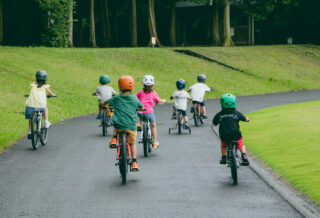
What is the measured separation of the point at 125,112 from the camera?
10.0 m

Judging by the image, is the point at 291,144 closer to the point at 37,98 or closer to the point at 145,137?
the point at 145,137

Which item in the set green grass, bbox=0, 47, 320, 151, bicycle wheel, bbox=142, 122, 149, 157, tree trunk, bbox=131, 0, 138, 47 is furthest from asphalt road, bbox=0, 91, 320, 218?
tree trunk, bbox=131, 0, 138, 47

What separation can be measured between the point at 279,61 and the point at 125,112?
125 feet

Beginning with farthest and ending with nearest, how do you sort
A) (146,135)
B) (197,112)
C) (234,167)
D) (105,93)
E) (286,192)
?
1. (197,112)
2. (105,93)
3. (146,135)
4. (234,167)
5. (286,192)

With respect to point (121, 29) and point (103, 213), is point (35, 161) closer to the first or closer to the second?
point (103, 213)

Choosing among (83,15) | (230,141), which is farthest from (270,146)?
(83,15)

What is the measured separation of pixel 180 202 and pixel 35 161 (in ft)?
15.4

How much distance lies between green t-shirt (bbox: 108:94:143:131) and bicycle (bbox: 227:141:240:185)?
5.55ft

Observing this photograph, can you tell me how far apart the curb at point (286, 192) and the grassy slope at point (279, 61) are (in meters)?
29.1

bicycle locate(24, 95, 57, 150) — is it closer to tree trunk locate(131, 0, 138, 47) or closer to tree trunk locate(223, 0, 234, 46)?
tree trunk locate(131, 0, 138, 47)

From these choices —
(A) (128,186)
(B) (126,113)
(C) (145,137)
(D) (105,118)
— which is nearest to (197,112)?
(D) (105,118)

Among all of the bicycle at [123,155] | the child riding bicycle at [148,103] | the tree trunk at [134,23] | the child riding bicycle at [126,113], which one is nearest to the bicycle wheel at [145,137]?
the child riding bicycle at [148,103]

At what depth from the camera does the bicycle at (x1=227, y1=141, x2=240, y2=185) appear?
9430 millimetres

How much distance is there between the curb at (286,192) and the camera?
7.67 m
